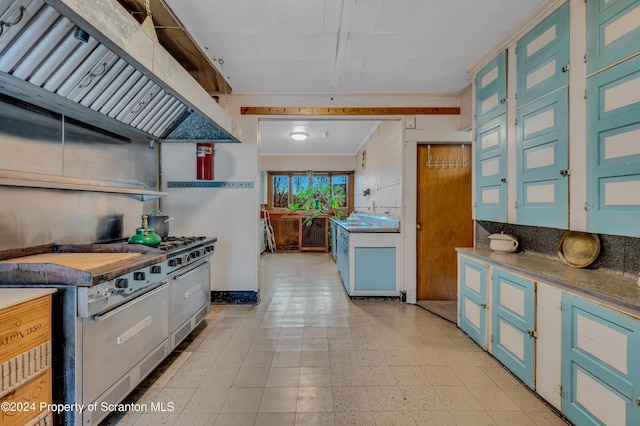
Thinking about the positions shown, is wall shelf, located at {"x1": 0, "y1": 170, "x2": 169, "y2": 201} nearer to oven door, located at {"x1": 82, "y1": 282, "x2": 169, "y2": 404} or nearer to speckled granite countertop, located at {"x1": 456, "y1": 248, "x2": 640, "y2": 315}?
oven door, located at {"x1": 82, "y1": 282, "x2": 169, "y2": 404}

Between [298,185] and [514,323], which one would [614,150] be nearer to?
[514,323]

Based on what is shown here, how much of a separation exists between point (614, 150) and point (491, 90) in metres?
1.43

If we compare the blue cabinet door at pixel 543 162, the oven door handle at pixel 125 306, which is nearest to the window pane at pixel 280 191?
the oven door handle at pixel 125 306

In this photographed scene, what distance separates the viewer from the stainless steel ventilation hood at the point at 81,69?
1503 millimetres

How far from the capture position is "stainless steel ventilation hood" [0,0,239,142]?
1.50 meters

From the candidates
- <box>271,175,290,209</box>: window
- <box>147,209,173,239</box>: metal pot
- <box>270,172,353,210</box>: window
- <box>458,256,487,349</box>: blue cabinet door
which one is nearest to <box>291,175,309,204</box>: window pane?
<box>270,172,353,210</box>: window

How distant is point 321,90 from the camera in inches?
152

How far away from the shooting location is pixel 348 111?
3.97 meters

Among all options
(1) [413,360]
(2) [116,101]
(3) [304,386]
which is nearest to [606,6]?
(1) [413,360]

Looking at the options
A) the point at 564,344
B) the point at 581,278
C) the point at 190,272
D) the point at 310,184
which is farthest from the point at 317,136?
the point at 564,344

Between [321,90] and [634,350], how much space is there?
3.65m

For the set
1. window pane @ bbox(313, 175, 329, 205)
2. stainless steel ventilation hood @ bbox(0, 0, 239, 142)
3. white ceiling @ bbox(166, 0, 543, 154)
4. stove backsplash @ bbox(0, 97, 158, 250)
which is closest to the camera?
stainless steel ventilation hood @ bbox(0, 0, 239, 142)

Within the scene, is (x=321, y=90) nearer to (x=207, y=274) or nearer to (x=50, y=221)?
(x=207, y=274)

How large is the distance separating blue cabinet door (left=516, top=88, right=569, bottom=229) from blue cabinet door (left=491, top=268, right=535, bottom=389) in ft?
1.66
